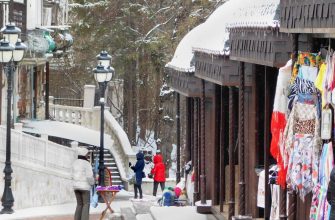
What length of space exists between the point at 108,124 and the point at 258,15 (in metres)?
30.5

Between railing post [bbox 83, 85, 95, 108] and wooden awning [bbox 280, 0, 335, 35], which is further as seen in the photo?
railing post [bbox 83, 85, 95, 108]

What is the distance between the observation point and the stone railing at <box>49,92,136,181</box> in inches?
1641

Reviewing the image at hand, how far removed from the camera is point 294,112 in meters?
11.6

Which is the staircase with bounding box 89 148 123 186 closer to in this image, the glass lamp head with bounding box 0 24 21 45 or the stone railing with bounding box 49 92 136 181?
the stone railing with bounding box 49 92 136 181

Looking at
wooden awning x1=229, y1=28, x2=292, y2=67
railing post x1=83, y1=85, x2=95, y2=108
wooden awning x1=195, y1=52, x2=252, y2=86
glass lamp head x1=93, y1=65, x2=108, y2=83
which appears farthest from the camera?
railing post x1=83, y1=85, x2=95, y2=108

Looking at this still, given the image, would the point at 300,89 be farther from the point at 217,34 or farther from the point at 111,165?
the point at 111,165

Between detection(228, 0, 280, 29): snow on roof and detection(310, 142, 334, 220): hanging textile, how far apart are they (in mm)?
1851

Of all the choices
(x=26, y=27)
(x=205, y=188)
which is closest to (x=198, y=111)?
(x=205, y=188)

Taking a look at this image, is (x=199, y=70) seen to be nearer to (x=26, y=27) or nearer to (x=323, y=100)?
(x=323, y=100)

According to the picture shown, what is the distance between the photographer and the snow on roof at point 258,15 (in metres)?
12.2

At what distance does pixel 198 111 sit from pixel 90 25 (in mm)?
36526

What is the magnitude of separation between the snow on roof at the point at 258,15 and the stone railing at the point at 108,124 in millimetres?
25182

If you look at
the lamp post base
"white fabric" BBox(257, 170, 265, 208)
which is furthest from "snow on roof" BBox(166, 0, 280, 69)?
the lamp post base

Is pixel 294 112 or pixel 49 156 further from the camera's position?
pixel 49 156
